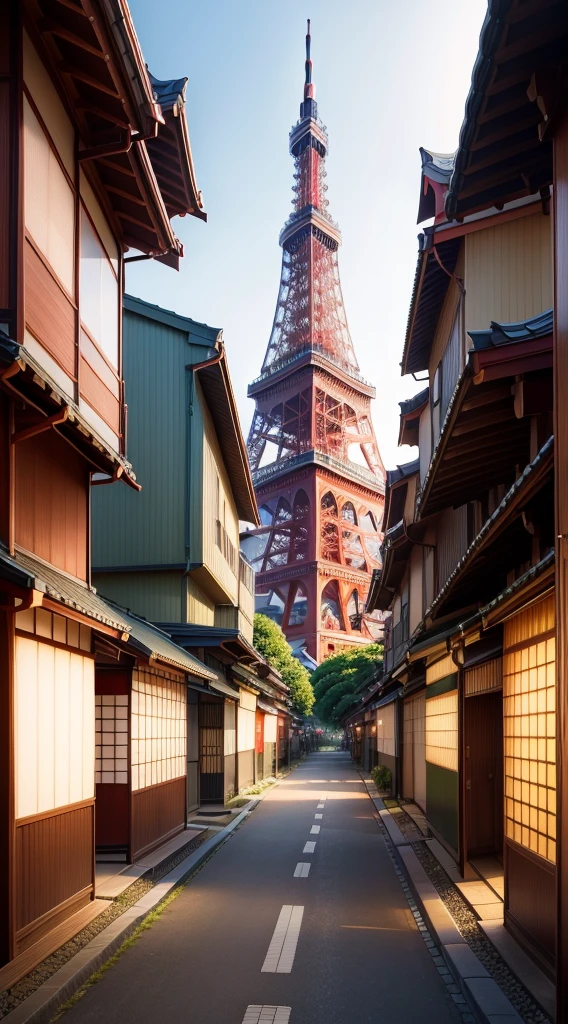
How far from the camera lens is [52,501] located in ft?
32.0

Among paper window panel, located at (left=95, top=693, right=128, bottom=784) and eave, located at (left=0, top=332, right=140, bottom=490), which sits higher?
eave, located at (left=0, top=332, right=140, bottom=490)

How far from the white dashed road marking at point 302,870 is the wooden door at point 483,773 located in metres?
2.62

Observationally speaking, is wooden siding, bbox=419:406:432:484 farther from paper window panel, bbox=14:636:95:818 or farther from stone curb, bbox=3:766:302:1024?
paper window panel, bbox=14:636:95:818

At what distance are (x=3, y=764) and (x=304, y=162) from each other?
412 feet

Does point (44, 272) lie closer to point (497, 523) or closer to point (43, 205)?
point (43, 205)

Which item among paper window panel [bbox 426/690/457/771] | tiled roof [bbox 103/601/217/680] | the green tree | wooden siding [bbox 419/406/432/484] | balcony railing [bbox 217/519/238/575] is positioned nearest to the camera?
tiled roof [bbox 103/601/217/680]

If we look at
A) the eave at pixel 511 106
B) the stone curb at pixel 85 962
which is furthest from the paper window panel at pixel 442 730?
the eave at pixel 511 106

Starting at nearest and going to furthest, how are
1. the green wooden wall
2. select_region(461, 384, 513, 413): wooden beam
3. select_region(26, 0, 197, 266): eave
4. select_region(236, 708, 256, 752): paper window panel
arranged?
select_region(26, 0, 197, 266): eave, select_region(461, 384, 513, 413): wooden beam, the green wooden wall, select_region(236, 708, 256, 752): paper window panel

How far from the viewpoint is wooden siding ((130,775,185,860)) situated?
13117 mm

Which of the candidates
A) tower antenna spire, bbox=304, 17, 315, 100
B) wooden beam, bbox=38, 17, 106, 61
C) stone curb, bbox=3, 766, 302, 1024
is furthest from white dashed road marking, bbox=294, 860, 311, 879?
tower antenna spire, bbox=304, 17, 315, 100

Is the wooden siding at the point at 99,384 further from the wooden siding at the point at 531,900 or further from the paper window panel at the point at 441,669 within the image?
the wooden siding at the point at 531,900

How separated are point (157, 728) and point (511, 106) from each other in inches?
465

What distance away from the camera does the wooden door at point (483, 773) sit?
1245 centimetres

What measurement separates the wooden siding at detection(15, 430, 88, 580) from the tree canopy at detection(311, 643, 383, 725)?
2302 inches
